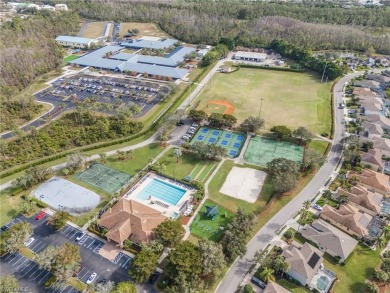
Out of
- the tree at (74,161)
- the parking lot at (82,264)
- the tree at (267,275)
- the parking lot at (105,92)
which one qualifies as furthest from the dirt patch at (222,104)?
the parking lot at (82,264)

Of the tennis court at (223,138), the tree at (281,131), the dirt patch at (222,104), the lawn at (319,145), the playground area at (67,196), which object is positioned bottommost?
the playground area at (67,196)

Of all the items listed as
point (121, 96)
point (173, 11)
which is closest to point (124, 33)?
point (173, 11)

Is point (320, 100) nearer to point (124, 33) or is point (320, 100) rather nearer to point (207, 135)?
point (207, 135)

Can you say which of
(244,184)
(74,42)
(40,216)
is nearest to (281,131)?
(244,184)

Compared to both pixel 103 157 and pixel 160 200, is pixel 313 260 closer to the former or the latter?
pixel 160 200

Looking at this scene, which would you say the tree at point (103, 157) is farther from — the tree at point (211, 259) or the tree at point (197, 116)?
the tree at point (211, 259)

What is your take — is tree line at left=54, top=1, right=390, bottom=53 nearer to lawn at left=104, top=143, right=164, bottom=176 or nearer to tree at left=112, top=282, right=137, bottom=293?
lawn at left=104, top=143, right=164, bottom=176
